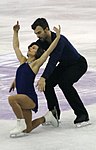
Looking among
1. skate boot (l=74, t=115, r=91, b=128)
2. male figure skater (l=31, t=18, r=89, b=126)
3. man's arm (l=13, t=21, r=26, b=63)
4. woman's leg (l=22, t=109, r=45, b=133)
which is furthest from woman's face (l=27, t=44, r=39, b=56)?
skate boot (l=74, t=115, r=91, b=128)

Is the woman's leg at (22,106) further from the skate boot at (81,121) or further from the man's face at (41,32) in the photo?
the man's face at (41,32)

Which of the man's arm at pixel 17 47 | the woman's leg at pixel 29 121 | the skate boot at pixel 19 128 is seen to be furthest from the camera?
the man's arm at pixel 17 47

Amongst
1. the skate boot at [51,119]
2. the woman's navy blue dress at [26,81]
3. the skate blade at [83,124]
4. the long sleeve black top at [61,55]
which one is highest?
the long sleeve black top at [61,55]

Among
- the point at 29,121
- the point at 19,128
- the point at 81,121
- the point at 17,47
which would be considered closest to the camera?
the point at 19,128

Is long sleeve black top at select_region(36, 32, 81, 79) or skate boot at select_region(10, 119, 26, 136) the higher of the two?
long sleeve black top at select_region(36, 32, 81, 79)

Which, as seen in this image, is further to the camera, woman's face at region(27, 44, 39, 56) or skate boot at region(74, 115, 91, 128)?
skate boot at region(74, 115, 91, 128)

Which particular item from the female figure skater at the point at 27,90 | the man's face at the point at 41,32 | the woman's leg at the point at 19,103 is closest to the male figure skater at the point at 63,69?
the man's face at the point at 41,32

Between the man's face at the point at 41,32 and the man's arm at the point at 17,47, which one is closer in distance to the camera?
the man's face at the point at 41,32

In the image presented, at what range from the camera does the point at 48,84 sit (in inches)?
218

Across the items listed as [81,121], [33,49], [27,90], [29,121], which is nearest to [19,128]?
[29,121]

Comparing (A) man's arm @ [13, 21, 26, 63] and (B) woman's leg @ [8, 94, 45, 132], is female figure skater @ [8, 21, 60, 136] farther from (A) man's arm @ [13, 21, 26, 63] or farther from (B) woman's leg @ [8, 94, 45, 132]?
(A) man's arm @ [13, 21, 26, 63]

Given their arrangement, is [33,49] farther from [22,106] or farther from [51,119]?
[51,119]
